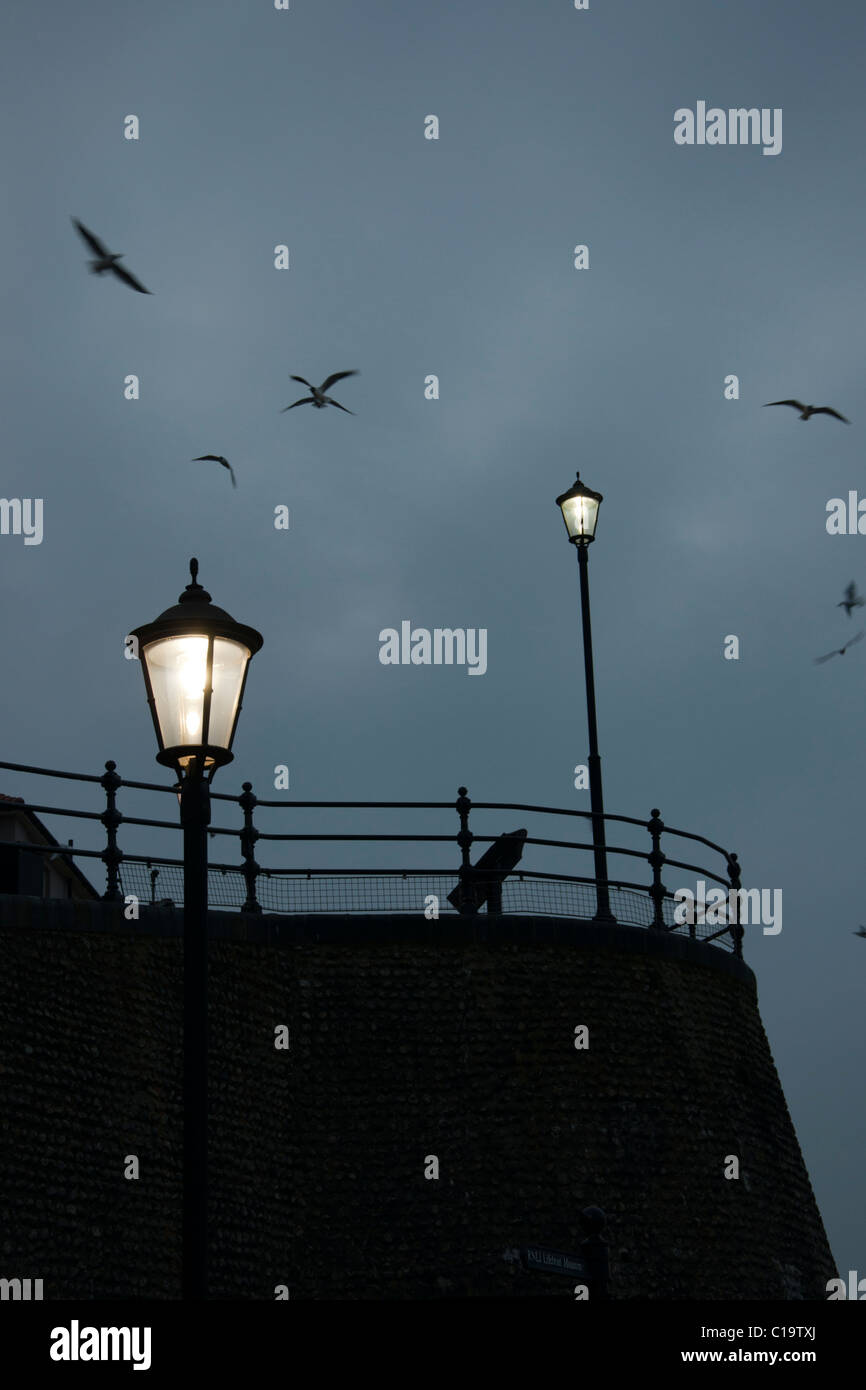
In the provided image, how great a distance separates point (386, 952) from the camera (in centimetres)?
1856

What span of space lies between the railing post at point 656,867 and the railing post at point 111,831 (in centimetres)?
664

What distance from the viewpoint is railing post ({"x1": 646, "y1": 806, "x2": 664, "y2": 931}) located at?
19.8 meters

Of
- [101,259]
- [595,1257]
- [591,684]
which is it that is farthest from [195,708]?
[591,684]

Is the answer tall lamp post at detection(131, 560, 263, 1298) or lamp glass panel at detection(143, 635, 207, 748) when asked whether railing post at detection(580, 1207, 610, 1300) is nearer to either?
tall lamp post at detection(131, 560, 263, 1298)

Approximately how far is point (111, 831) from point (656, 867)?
275 inches

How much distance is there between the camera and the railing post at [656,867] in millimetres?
19844

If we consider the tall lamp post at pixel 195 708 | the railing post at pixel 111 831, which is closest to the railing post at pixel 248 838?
the railing post at pixel 111 831

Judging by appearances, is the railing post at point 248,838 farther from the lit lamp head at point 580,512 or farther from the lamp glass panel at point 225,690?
the lamp glass panel at point 225,690

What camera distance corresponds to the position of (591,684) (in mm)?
20219

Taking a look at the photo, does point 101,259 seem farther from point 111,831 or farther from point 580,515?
point 580,515

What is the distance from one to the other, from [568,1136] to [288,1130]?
3.07m
